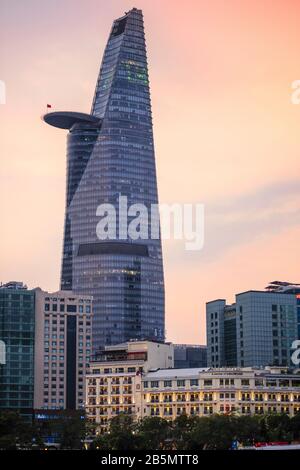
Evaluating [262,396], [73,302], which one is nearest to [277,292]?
[73,302]

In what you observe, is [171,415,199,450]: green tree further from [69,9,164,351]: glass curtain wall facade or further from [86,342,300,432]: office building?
[69,9,164,351]: glass curtain wall facade

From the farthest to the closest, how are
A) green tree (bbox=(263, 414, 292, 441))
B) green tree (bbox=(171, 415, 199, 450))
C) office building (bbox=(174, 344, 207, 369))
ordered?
office building (bbox=(174, 344, 207, 369)) → green tree (bbox=(263, 414, 292, 441)) → green tree (bbox=(171, 415, 199, 450))

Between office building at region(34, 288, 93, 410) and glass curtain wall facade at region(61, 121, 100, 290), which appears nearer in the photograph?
office building at region(34, 288, 93, 410)

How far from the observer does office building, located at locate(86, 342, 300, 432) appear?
2763 inches

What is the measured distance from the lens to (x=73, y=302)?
325 ft

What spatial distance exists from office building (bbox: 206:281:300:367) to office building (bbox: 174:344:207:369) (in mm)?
6402

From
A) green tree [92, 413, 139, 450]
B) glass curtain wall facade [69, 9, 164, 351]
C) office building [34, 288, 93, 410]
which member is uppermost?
glass curtain wall facade [69, 9, 164, 351]

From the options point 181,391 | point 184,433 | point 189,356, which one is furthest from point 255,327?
point 184,433

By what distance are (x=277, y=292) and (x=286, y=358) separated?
639 cm

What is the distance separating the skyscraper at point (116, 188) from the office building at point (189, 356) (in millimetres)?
9289

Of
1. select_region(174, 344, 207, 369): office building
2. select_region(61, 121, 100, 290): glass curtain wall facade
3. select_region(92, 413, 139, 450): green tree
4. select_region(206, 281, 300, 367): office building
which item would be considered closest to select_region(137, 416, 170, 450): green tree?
select_region(92, 413, 139, 450): green tree

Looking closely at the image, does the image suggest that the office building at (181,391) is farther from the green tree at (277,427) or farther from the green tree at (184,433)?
the green tree at (184,433)

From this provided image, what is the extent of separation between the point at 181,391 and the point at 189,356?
1349 inches
